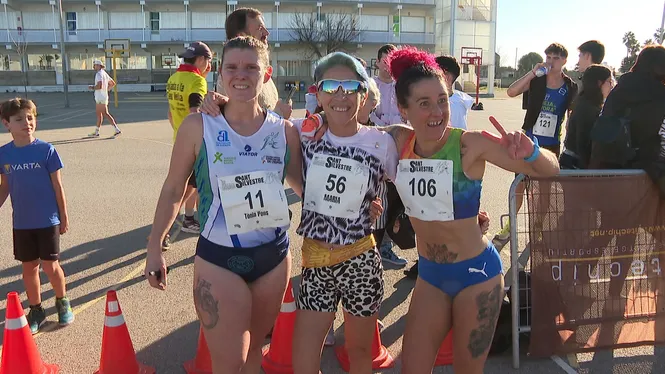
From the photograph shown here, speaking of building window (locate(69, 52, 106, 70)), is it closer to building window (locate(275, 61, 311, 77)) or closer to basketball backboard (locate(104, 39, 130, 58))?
basketball backboard (locate(104, 39, 130, 58))

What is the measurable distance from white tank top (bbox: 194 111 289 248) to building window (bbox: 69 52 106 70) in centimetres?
5172

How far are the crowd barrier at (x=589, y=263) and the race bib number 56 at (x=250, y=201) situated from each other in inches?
66.6

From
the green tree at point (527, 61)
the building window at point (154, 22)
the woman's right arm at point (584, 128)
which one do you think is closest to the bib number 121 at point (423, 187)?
the woman's right arm at point (584, 128)

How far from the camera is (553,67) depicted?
613 centimetres

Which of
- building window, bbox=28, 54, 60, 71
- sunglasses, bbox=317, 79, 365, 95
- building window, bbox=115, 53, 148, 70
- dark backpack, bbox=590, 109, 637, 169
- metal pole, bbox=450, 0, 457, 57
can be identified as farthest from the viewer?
building window, bbox=115, 53, 148, 70

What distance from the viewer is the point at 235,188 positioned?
8.36 ft

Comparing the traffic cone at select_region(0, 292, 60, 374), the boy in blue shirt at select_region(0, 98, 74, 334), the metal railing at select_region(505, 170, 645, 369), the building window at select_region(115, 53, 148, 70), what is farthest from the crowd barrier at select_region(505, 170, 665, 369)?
the building window at select_region(115, 53, 148, 70)

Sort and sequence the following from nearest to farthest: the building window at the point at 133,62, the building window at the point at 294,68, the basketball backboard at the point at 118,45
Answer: the basketball backboard at the point at 118,45, the building window at the point at 133,62, the building window at the point at 294,68

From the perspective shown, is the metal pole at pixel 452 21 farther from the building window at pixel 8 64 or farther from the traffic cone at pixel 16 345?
the traffic cone at pixel 16 345

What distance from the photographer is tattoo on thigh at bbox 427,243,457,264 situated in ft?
8.79

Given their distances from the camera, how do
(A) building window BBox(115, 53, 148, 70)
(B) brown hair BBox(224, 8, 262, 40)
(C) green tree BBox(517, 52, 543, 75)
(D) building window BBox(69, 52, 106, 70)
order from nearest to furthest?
1. (B) brown hair BBox(224, 8, 262, 40)
2. (D) building window BBox(69, 52, 106, 70)
3. (A) building window BBox(115, 53, 148, 70)
4. (C) green tree BBox(517, 52, 543, 75)

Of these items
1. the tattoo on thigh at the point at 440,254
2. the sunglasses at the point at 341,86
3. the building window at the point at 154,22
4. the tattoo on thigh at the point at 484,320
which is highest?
the building window at the point at 154,22

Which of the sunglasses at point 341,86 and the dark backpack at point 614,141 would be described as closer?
the sunglasses at point 341,86

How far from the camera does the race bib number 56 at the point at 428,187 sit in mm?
2629
